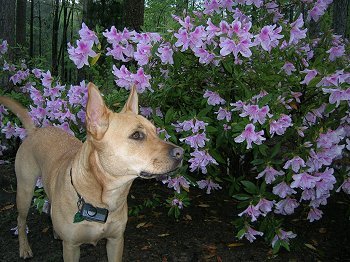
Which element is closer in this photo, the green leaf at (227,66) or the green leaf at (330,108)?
the green leaf at (330,108)

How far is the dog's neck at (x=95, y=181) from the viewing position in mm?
3066

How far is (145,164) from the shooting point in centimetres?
291

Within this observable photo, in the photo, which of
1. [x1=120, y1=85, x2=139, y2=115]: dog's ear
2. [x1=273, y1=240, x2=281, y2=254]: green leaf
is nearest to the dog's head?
[x1=120, y1=85, x2=139, y2=115]: dog's ear

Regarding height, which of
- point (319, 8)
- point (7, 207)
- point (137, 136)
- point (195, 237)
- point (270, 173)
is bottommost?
point (7, 207)

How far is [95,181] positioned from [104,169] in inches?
6.3

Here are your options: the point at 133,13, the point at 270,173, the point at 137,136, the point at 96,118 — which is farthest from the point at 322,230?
the point at 133,13

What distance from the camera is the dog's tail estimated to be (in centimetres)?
426

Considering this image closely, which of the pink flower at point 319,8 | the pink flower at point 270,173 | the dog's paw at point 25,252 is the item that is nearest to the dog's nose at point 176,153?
the pink flower at point 270,173

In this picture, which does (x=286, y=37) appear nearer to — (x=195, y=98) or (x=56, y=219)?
(x=195, y=98)

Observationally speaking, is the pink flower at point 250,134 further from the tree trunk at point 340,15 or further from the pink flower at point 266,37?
the tree trunk at point 340,15

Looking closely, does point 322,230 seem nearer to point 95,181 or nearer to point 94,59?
point 95,181

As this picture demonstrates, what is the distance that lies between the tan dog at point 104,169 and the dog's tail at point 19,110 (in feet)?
2.52

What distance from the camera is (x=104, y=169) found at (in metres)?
3.04

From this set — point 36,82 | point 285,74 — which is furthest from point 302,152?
point 36,82
